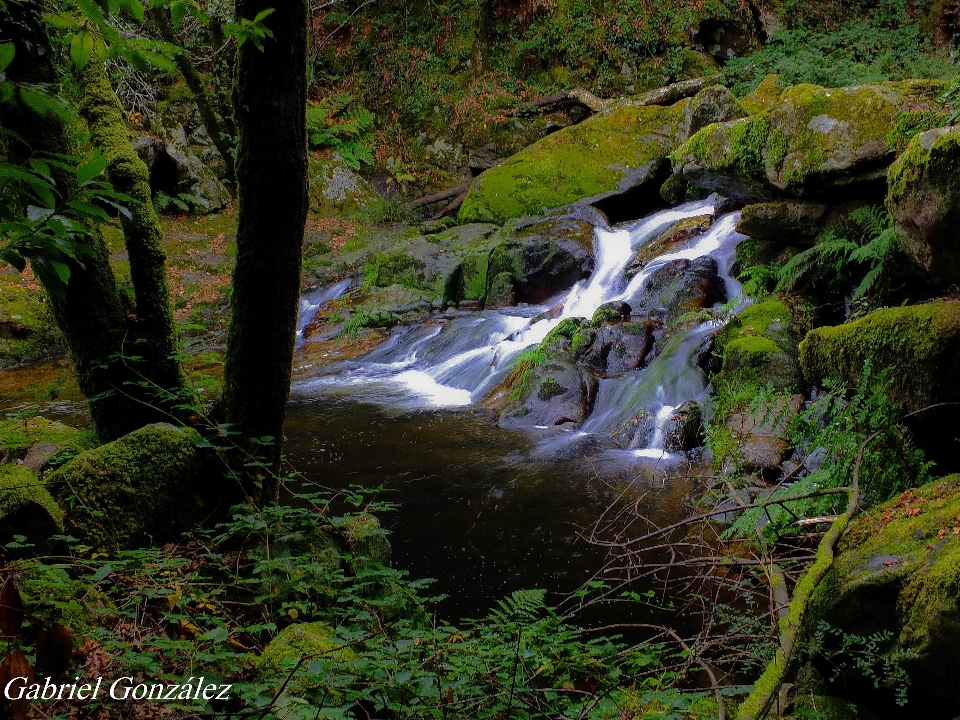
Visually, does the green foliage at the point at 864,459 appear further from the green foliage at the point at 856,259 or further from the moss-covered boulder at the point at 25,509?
the moss-covered boulder at the point at 25,509

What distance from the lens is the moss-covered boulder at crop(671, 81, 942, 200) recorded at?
6094 millimetres

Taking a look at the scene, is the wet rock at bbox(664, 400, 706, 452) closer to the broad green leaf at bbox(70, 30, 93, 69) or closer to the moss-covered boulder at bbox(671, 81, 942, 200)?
the moss-covered boulder at bbox(671, 81, 942, 200)

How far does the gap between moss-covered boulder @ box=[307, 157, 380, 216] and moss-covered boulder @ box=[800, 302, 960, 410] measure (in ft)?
51.1

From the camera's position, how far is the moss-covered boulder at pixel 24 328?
1095cm

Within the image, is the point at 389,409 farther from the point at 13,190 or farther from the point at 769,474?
the point at 13,190

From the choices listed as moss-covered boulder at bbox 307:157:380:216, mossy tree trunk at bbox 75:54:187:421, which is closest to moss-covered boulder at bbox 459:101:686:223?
moss-covered boulder at bbox 307:157:380:216

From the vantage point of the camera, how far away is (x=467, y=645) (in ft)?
8.05

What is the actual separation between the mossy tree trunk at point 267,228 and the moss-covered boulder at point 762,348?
4.82 metres

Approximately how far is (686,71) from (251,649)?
60.7ft

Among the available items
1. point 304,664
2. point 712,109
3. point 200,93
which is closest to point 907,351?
point 304,664

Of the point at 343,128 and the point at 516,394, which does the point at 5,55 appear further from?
the point at 343,128

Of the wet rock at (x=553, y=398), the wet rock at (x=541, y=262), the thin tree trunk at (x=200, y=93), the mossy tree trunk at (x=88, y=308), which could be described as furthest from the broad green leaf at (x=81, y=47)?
the wet rock at (x=541, y=262)

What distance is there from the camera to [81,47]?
1322mm
